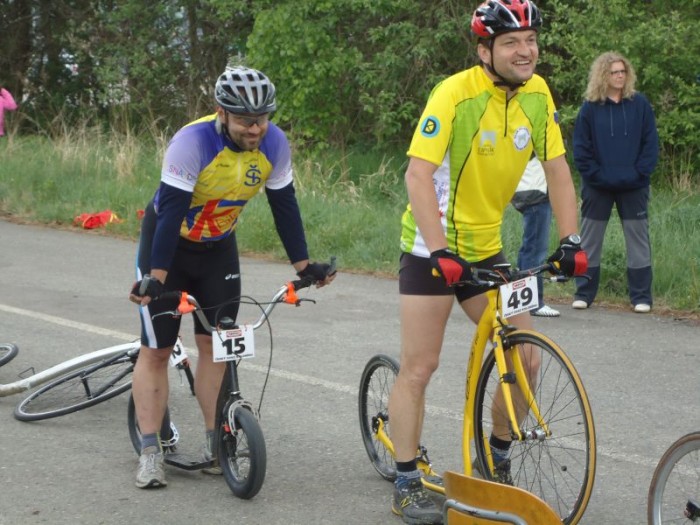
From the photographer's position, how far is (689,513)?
14.3 ft

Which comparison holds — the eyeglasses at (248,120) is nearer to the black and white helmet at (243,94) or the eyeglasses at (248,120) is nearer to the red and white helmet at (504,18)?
the black and white helmet at (243,94)

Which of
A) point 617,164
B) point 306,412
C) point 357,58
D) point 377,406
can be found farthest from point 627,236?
point 357,58

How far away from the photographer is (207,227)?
582cm

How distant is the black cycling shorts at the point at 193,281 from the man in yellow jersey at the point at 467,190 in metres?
1.02

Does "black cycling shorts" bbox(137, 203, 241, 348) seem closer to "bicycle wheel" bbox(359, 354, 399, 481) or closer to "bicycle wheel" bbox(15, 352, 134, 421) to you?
"bicycle wheel" bbox(359, 354, 399, 481)

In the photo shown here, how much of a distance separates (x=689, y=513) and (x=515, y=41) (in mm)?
1872

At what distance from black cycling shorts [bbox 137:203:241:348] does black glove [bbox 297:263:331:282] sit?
0.34 m

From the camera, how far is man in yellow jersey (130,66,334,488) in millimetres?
5477

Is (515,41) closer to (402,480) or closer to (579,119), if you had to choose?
(402,480)

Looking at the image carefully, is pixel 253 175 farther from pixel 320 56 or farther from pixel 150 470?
pixel 320 56

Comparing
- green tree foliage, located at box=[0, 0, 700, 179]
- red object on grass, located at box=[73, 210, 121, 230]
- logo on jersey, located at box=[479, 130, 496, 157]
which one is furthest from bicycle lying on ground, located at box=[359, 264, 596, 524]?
green tree foliage, located at box=[0, 0, 700, 179]

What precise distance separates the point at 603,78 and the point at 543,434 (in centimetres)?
564

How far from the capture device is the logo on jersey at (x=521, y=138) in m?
5.09

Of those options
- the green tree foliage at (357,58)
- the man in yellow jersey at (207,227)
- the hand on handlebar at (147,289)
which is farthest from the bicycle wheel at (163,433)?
the green tree foliage at (357,58)
